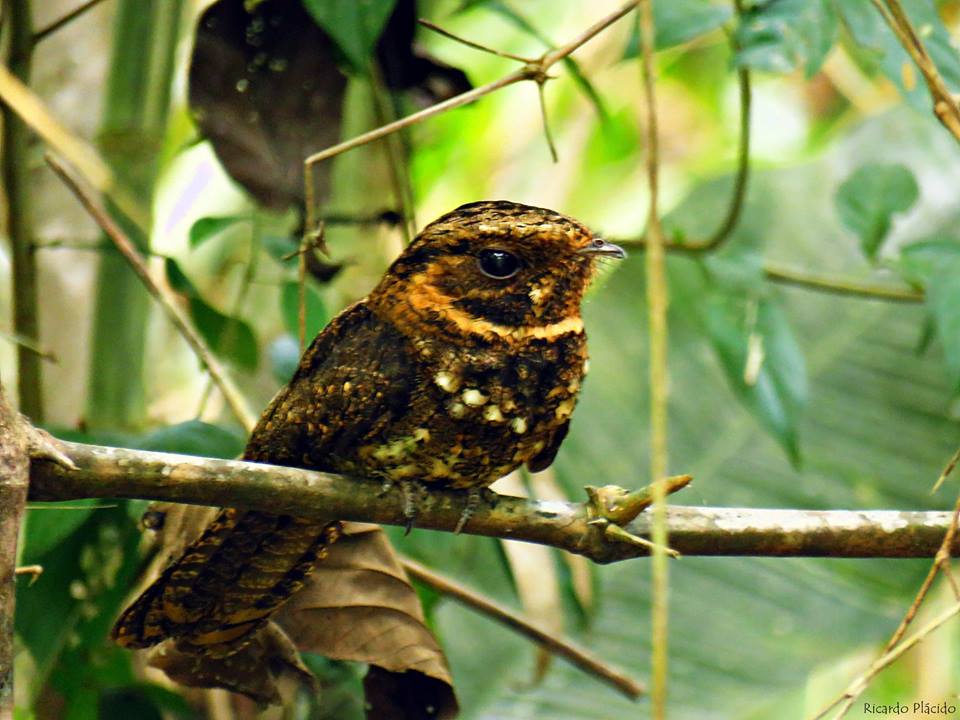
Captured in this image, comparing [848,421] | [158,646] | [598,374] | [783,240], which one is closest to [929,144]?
[783,240]

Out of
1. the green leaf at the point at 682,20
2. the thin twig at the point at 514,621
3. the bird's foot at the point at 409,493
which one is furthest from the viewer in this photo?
the thin twig at the point at 514,621

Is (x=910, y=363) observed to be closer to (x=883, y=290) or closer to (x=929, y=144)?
(x=929, y=144)

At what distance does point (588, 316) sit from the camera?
3756mm

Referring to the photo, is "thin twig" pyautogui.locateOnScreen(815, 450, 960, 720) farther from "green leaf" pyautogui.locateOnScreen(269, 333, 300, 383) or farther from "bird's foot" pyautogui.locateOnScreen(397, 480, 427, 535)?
"green leaf" pyautogui.locateOnScreen(269, 333, 300, 383)

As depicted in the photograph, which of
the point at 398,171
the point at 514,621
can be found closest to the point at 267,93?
the point at 398,171

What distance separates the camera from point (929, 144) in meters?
4.05

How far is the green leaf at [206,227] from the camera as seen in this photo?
2.13 metres

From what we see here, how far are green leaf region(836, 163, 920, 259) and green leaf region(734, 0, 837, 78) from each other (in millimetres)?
426

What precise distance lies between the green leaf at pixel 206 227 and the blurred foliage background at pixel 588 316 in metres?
0.01

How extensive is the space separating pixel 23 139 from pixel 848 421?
2658mm

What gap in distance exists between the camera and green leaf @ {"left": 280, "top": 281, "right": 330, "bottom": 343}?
85.0 inches

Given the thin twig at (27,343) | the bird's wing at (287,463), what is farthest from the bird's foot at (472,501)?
the thin twig at (27,343)

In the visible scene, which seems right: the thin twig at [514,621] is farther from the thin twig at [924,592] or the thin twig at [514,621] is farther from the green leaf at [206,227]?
the thin twig at [924,592]

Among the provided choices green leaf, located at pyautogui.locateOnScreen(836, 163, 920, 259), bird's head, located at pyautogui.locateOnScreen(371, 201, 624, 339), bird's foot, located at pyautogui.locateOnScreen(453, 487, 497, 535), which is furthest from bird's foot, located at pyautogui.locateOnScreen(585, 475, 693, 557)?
green leaf, located at pyautogui.locateOnScreen(836, 163, 920, 259)
